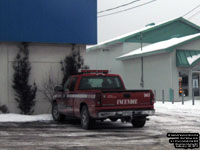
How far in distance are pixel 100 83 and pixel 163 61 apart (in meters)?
17.0

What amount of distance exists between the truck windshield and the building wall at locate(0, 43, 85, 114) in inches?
187

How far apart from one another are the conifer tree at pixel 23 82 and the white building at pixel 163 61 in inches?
482

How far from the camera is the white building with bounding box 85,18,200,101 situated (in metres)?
29.5

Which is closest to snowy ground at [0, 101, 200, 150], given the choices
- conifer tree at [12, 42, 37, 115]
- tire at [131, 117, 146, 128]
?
tire at [131, 117, 146, 128]

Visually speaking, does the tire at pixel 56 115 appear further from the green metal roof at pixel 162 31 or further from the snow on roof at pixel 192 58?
the green metal roof at pixel 162 31

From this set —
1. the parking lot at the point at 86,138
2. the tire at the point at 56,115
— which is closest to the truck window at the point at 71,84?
the tire at the point at 56,115

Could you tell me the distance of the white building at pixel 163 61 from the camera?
2952 cm

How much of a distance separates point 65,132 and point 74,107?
190cm

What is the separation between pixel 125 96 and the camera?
12.6 meters

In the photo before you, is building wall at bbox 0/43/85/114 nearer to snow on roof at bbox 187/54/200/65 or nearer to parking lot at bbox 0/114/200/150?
parking lot at bbox 0/114/200/150

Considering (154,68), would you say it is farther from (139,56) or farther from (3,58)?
(3,58)

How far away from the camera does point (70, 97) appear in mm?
14242

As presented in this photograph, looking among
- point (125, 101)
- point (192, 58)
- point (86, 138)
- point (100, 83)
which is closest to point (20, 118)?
point (100, 83)

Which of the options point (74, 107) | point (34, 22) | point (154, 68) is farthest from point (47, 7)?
point (154, 68)
